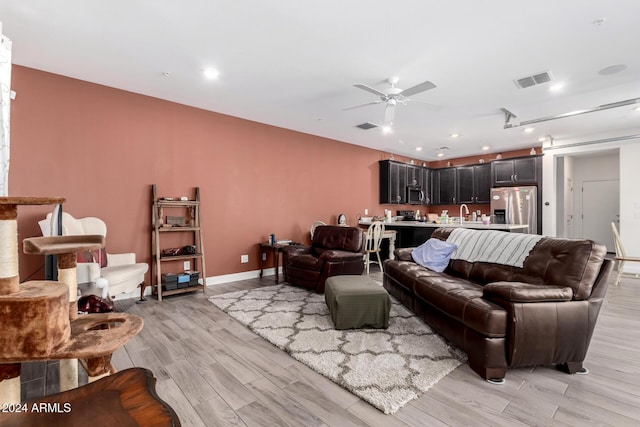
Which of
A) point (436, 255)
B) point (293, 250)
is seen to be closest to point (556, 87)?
point (436, 255)

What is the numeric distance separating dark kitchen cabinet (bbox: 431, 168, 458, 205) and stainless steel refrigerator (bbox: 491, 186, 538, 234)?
1.15 meters

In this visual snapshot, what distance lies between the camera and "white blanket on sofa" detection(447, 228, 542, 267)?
2895 mm

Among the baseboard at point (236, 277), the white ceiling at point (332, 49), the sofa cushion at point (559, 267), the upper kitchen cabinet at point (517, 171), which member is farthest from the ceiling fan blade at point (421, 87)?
the upper kitchen cabinet at point (517, 171)

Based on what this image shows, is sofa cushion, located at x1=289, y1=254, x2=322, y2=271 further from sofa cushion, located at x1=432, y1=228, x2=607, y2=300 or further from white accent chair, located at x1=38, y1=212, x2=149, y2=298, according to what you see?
sofa cushion, located at x1=432, y1=228, x2=607, y2=300

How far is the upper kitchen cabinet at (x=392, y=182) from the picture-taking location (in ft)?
24.9

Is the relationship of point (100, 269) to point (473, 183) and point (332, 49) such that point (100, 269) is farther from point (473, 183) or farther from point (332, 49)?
point (473, 183)

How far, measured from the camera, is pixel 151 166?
421 cm

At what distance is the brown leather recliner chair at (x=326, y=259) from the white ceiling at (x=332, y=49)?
2018 millimetres

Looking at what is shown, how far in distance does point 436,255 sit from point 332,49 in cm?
261

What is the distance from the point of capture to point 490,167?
7906mm

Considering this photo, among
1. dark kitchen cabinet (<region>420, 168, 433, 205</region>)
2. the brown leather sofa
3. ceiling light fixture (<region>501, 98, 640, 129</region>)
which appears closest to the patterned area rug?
the brown leather sofa

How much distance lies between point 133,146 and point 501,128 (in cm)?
628

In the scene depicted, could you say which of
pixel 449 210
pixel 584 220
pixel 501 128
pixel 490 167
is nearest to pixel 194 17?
pixel 501 128

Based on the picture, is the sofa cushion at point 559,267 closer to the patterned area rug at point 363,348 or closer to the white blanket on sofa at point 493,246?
the white blanket on sofa at point 493,246
